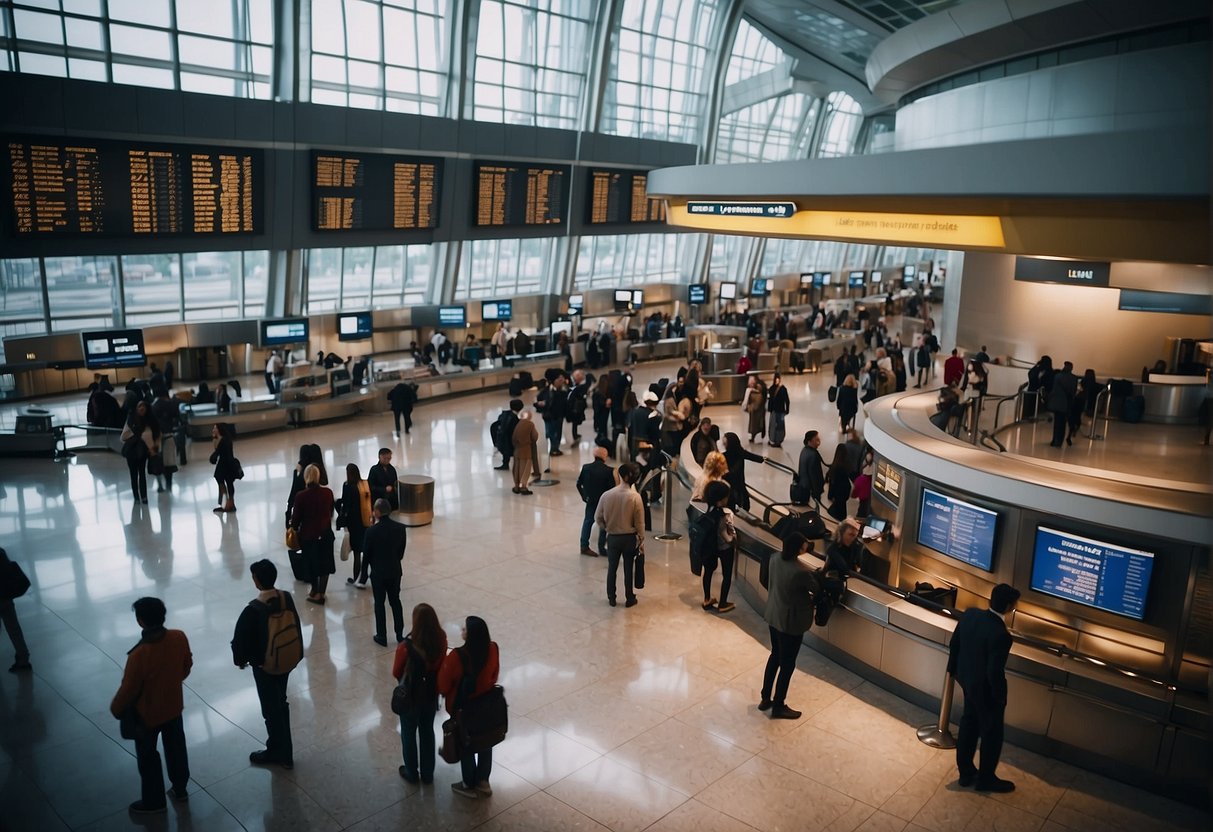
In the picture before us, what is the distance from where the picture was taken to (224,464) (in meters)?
11.4

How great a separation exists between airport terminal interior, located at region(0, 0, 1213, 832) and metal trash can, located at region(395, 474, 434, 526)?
6 centimetres

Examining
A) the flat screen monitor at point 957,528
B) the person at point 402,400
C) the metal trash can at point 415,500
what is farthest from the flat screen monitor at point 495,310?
the flat screen monitor at point 957,528

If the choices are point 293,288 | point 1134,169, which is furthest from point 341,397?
point 1134,169

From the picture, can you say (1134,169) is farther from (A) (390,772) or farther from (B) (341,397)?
(B) (341,397)

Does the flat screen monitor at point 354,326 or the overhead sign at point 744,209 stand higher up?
the overhead sign at point 744,209

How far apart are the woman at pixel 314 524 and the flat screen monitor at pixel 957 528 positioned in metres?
5.79

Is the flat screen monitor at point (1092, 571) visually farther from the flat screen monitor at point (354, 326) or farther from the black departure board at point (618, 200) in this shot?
the black departure board at point (618, 200)

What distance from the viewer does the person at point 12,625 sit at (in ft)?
22.4

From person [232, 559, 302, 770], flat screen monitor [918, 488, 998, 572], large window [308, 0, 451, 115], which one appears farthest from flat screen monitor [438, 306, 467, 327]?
person [232, 559, 302, 770]

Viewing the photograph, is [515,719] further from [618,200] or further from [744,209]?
[618,200]

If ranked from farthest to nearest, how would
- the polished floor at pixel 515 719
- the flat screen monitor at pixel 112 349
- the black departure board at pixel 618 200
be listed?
the black departure board at pixel 618 200
the flat screen monitor at pixel 112 349
the polished floor at pixel 515 719

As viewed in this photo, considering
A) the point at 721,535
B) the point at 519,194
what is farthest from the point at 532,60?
the point at 721,535

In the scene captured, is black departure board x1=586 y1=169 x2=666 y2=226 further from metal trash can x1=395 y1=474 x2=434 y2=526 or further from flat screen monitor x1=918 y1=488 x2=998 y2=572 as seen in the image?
flat screen monitor x1=918 y1=488 x2=998 y2=572

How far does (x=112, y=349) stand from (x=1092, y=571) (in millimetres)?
16667
